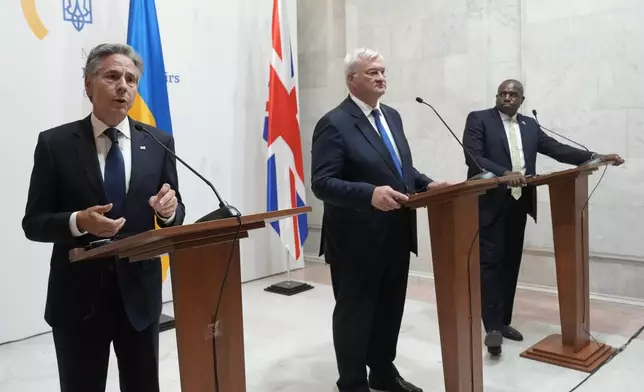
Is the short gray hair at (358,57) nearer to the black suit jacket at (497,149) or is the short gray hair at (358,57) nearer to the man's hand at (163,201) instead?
the black suit jacket at (497,149)

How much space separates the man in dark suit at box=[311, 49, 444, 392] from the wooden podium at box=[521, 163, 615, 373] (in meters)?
0.99

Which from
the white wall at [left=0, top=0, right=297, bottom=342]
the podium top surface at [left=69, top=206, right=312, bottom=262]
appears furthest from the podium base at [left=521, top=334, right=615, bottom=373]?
the white wall at [left=0, top=0, right=297, bottom=342]

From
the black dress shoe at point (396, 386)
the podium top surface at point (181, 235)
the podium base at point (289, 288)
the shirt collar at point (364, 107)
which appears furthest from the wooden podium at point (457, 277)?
the podium base at point (289, 288)

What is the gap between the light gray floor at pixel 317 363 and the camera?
9.93ft

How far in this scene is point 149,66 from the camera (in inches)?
164

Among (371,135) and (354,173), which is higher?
(371,135)

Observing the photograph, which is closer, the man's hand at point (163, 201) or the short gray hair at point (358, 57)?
the man's hand at point (163, 201)

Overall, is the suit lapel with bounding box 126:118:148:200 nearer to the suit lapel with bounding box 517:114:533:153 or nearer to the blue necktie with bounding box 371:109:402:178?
the blue necktie with bounding box 371:109:402:178

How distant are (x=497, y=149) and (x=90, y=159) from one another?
255 cm

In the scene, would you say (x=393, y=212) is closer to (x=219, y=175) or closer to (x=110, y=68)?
(x=110, y=68)

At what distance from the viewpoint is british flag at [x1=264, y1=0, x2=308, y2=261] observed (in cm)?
505

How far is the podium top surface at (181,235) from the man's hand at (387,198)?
66 cm

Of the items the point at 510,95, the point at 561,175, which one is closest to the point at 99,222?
the point at 561,175

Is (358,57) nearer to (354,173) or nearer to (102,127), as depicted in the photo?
(354,173)
